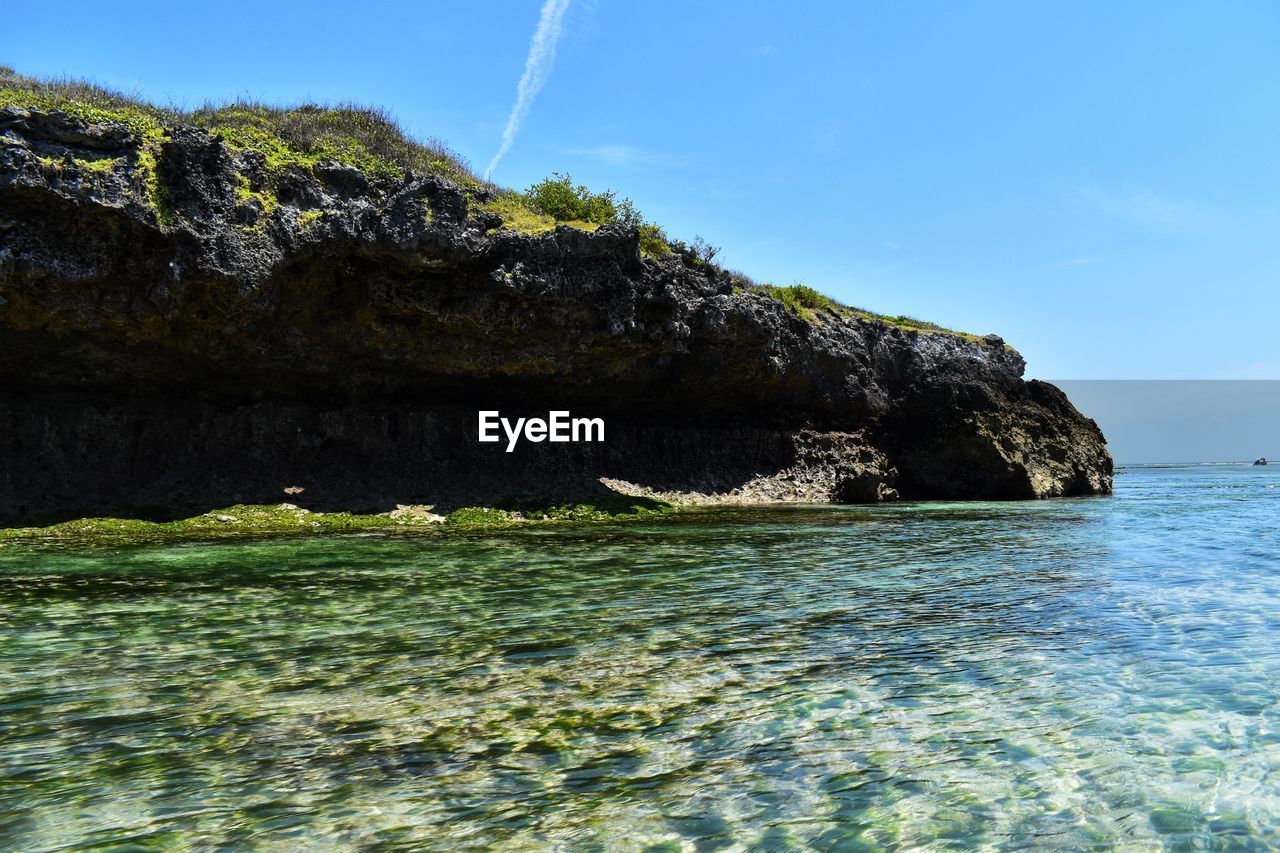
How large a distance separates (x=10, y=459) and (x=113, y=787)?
21786 mm

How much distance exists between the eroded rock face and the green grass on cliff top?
590 millimetres

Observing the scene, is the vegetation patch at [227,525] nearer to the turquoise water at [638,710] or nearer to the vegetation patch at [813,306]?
the turquoise water at [638,710]

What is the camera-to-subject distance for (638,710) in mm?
6109

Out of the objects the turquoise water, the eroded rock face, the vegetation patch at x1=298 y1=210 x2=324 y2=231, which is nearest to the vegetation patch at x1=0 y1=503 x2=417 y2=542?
the eroded rock face

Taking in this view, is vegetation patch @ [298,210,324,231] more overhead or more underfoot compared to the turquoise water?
more overhead

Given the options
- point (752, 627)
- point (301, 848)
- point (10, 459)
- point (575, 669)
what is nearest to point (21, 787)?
point (301, 848)

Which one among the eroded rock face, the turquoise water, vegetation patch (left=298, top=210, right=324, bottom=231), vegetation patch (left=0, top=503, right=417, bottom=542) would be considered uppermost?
vegetation patch (left=298, top=210, right=324, bottom=231)

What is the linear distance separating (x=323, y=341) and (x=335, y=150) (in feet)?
20.6

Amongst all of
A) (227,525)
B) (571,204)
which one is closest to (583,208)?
(571,204)

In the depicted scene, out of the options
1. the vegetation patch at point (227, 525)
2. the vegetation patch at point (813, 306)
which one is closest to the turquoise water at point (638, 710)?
the vegetation patch at point (227, 525)

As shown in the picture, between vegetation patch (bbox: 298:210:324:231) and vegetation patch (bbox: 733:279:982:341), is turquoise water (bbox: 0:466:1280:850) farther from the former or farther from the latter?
vegetation patch (bbox: 733:279:982:341)

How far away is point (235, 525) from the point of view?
20.9m

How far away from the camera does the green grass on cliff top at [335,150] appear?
20634 millimetres

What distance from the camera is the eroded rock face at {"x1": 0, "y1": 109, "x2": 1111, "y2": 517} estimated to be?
20.0 meters
